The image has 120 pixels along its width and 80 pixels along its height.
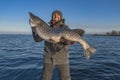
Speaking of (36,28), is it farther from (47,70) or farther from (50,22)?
(47,70)

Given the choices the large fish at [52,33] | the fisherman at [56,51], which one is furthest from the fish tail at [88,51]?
the fisherman at [56,51]

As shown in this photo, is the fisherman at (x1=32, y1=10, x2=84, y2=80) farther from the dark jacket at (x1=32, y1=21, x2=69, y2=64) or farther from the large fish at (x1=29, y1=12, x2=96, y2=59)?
the large fish at (x1=29, y1=12, x2=96, y2=59)

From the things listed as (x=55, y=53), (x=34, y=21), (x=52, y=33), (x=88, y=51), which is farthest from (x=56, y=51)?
(x=34, y=21)

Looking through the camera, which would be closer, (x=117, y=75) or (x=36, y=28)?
(x=36, y=28)

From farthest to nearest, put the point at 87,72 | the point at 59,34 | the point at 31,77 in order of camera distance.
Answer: the point at 87,72, the point at 31,77, the point at 59,34

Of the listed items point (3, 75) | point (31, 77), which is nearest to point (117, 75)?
point (31, 77)

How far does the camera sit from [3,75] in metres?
11.8

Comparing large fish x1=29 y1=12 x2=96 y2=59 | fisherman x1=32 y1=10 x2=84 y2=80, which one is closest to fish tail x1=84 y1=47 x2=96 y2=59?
large fish x1=29 y1=12 x2=96 y2=59

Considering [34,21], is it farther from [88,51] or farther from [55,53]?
[88,51]

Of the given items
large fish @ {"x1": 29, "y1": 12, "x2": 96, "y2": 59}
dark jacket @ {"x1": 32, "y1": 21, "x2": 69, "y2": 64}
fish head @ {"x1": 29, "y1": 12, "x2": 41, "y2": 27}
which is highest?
fish head @ {"x1": 29, "y1": 12, "x2": 41, "y2": 27}

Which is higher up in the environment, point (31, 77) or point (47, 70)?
point (47, 70)

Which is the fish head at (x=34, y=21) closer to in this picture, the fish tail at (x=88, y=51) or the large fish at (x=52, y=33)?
the large fish at (x=52, y=33)

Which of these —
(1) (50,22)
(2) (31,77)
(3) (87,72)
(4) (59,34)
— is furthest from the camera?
(3) (87,72)

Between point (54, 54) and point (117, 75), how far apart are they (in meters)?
6.38
